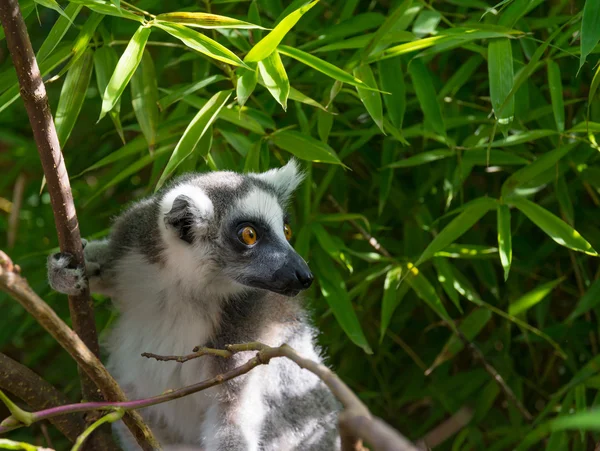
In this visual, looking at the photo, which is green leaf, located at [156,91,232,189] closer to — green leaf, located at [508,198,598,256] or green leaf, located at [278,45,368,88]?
green leaf, located at [278,45,368,88]

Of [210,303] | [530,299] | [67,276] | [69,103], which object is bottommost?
[530,299]

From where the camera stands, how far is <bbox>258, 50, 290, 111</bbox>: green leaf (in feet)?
7.04

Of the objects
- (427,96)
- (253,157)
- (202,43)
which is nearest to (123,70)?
(202,43)

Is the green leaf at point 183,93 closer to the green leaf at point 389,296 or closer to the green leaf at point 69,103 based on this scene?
the green leaf at point 69,103

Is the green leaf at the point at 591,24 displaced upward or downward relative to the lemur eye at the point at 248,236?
upward

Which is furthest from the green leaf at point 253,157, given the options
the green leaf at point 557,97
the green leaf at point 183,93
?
the green leaf at point 557,97

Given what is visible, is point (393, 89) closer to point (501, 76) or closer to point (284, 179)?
point (501, 76)

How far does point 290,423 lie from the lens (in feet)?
8.47

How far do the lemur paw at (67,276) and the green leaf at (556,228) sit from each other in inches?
55.3

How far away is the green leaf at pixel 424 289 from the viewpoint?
284 centimetres

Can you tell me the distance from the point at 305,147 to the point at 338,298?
1.95ft

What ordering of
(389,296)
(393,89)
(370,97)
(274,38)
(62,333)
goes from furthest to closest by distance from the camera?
(389,296) → (393,89) → (370,97) → (274,38) → (62,333)

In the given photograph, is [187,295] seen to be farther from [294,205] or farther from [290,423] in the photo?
[294,205]

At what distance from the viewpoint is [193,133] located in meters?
2.31
